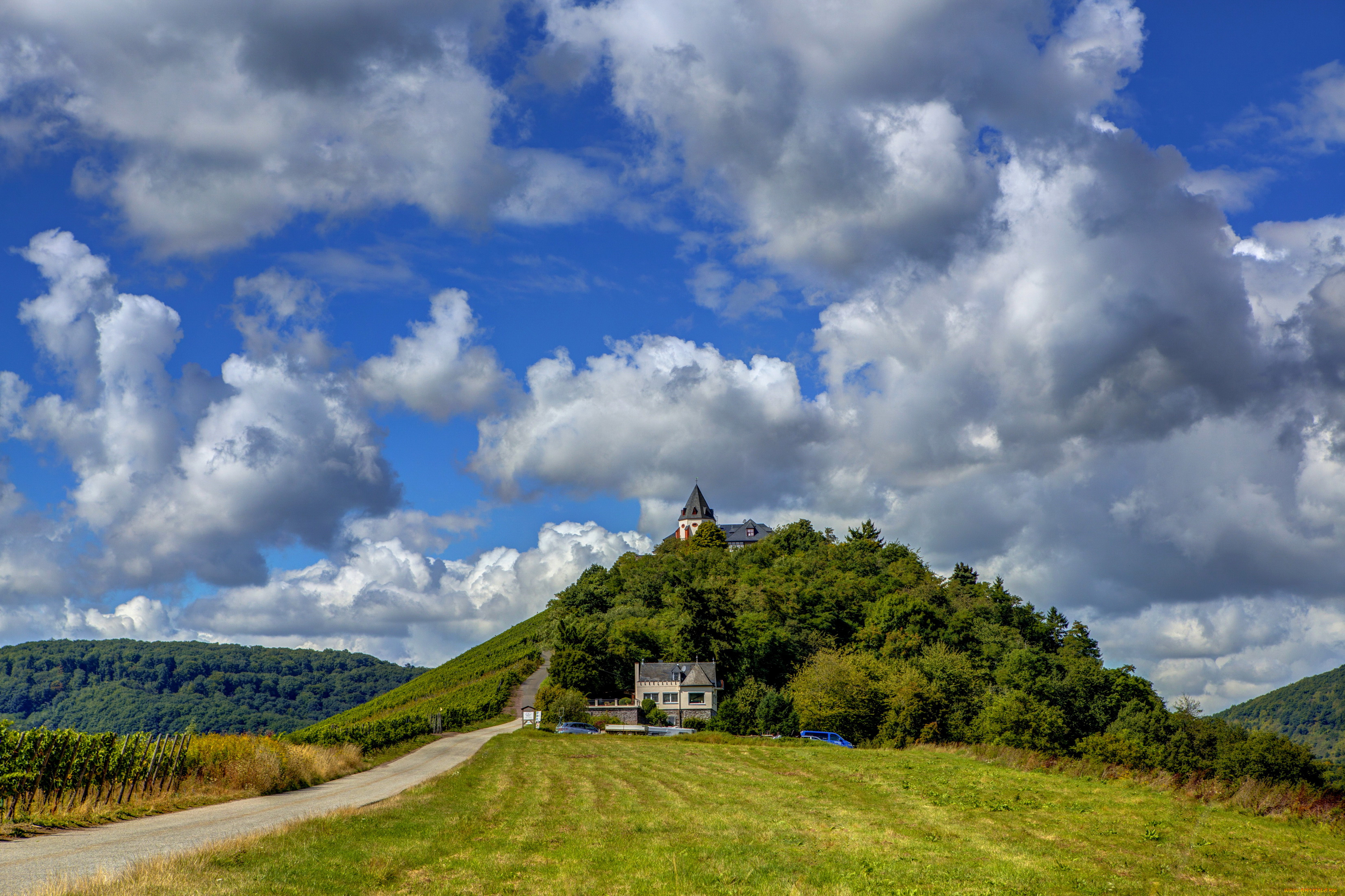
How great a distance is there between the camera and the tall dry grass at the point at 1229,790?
78.3ft

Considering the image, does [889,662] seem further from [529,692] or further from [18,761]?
[18,761]

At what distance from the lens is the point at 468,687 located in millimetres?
118875

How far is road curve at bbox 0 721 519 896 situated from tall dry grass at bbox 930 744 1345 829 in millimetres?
26309

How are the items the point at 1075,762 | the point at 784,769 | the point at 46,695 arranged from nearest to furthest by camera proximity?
the point at 1075,762, the point at 784,769, the point at 46,695

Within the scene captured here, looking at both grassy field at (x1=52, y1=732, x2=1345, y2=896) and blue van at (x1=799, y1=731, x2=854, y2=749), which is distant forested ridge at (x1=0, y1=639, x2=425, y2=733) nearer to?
blue van at (x1=799, y1=731, x2=854, y2=749)

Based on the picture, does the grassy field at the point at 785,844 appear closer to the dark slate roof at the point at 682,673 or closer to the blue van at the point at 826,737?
the blue van at the point at 826,737

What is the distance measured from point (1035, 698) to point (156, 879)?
81284mm

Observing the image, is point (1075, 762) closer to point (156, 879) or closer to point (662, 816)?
point (662, 816)

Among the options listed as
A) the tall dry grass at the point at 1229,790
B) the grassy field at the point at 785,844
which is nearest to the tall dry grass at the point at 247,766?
the grassy field at the point at 785,844

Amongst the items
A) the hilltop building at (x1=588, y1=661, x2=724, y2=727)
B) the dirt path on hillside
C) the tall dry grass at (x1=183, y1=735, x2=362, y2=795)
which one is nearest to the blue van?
the hilltop building at (x1=588, y1=661, x2=724, y2=727)

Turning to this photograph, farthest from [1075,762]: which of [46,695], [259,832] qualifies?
[46,695]

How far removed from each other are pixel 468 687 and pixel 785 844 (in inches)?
4224

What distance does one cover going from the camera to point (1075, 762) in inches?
1380

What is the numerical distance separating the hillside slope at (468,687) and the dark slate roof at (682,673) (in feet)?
54.7
